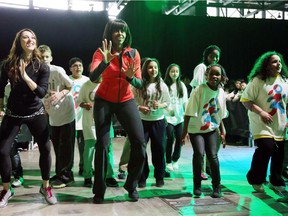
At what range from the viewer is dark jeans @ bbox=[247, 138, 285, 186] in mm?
3990

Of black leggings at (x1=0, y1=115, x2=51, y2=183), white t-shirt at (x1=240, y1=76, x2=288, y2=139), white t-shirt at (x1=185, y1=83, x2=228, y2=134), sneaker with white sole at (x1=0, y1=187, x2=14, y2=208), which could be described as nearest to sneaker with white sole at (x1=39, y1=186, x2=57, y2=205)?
black leggings at (x1=0, y1=115, x2=51, y2=183)

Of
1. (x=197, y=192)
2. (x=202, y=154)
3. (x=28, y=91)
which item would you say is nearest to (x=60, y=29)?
(x=28, y=91)

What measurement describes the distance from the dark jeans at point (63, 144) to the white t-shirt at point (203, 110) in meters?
1.42

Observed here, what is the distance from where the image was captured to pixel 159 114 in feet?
14.7

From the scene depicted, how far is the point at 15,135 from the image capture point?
139 inches

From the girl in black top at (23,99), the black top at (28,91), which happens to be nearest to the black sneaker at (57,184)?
the girl in black top at (23,99)

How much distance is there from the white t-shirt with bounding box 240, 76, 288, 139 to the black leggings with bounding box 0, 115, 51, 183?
7.07ft

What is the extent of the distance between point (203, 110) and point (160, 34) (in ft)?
29.8

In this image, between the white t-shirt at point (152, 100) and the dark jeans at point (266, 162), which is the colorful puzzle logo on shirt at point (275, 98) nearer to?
the dark jeans at point (266, 162)

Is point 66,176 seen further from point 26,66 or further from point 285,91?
point 285,91

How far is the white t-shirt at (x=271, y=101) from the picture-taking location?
3.98m

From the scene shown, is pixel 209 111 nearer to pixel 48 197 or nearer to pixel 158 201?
pixel 158 201

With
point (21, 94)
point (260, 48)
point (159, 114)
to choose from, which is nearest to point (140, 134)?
point (159, 114)

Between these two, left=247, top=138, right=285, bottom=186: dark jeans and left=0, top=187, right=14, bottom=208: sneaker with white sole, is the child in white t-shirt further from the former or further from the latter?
left=0, top=187, right=14, bottom=208: sneaker with white sole
